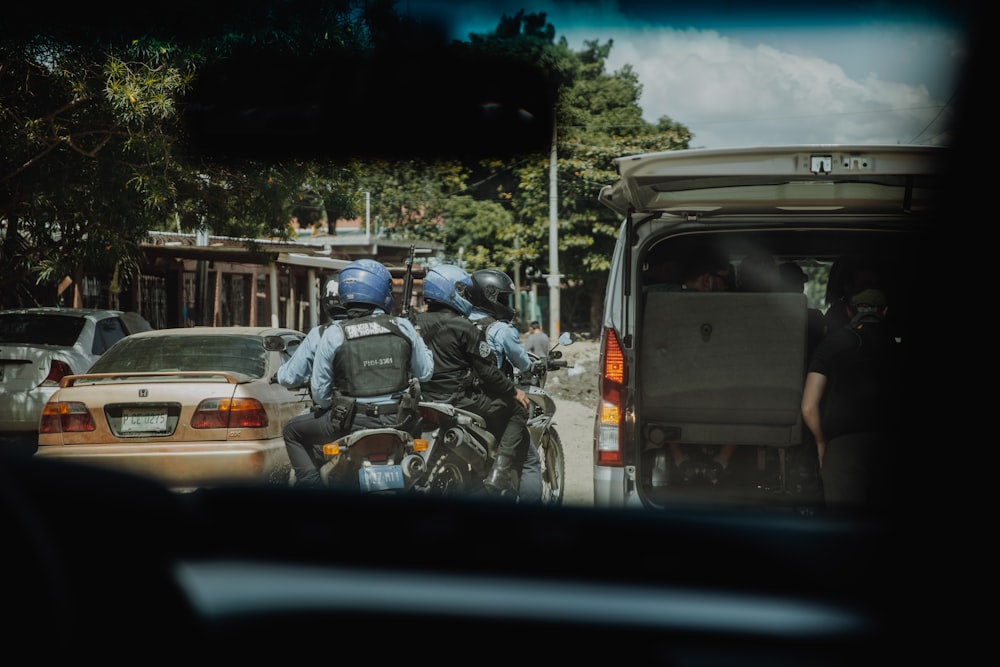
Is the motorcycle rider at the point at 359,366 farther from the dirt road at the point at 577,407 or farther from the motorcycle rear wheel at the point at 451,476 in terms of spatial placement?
the dirt road at the point at 577,407

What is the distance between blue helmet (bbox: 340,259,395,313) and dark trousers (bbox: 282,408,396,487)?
0.59 meters

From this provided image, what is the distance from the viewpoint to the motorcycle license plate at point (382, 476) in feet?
15.9

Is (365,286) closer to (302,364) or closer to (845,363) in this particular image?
(302,364)

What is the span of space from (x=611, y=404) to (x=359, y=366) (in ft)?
4.39

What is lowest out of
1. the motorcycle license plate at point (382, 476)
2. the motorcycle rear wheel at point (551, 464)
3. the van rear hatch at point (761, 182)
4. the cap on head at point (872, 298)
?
the motorcycle rear wheel at point (551, 464)

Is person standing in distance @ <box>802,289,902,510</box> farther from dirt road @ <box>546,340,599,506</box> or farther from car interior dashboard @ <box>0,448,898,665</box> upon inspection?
dirt road @ <box>546,340,599,506</box>

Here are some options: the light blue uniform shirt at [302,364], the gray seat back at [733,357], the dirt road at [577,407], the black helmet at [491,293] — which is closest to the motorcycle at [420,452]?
the light blue uniform shirt at [302,364]

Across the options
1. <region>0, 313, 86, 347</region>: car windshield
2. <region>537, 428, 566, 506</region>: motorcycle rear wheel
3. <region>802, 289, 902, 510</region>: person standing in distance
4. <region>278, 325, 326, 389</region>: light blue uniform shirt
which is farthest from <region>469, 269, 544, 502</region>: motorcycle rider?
<region>0, 313, 86, 347</region>: car windshield

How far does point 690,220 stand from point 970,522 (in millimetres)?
3832

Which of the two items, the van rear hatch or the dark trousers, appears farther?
the dark trousers

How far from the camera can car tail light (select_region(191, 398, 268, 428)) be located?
23.5 feet

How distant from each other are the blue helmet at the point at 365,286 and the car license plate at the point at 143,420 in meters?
2.30

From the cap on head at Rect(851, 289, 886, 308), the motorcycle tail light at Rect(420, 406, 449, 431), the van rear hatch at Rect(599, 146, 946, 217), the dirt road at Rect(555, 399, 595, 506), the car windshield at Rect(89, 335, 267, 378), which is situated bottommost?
the dirt road at Rect(555, 399, 595, 506)

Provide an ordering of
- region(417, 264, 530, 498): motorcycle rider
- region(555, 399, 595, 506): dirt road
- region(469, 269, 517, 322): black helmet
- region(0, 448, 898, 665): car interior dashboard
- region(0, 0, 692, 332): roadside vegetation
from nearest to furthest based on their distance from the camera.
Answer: region(0, 448, 898, 665): car interior dashboard
region(0, 0, 692, 332): roadside vegetation
region(417, 264, 530, 498): motorcycle rider
region(469, 269, 517, 322): black helmet
region(555, 399, 595, 506): dirt road
